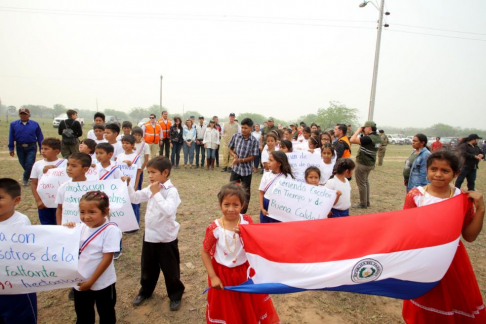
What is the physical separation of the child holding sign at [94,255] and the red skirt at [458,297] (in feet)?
8.74

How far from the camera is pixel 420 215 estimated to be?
2.25 meters

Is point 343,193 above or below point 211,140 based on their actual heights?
below

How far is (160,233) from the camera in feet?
9.29

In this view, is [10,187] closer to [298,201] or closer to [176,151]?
[298,201]

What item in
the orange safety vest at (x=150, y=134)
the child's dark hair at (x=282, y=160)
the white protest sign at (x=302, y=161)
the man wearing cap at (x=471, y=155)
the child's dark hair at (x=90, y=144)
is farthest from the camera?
the orange safety vest at (x=150, y=134)

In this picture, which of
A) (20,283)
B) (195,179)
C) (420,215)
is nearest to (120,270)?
(20,283)

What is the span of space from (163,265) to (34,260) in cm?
120

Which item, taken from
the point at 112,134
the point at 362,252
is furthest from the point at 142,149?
the point at 362,252

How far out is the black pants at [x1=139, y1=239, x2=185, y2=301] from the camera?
2.93 m

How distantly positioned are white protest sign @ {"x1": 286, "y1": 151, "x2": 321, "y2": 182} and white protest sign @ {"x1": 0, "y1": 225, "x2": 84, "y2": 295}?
403cm

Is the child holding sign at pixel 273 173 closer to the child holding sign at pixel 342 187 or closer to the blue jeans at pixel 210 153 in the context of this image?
the child holding sign at pixel 342 187

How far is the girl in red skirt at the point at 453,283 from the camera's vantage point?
7.15 feet

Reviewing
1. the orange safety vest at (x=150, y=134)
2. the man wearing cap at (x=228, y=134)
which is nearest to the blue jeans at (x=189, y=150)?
the man wearing cap at (x=228, y=134)

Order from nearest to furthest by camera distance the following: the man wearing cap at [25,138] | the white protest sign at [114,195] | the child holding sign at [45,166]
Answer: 1. the white protest sign at [114,195]
2. the child holding sign at [45,166]
3. the man wearing cap at [25,138]
